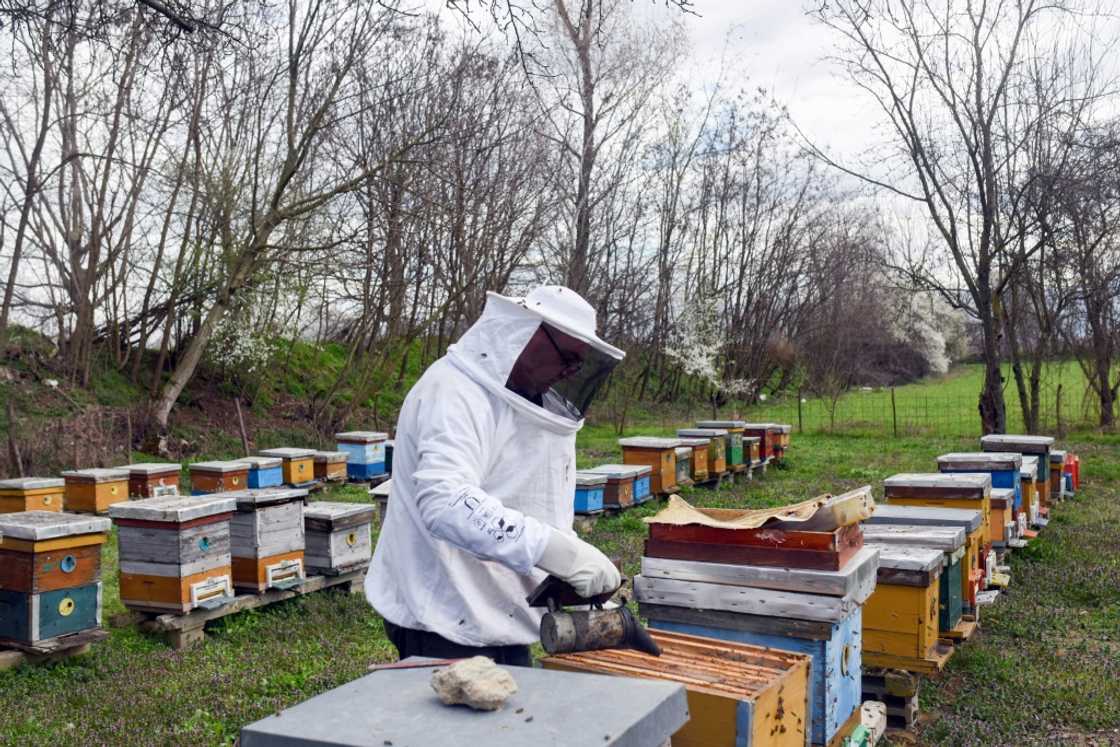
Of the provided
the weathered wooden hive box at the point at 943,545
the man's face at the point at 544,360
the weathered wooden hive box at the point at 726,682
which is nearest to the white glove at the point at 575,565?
the weathered wooden hive box at the point at 726,682

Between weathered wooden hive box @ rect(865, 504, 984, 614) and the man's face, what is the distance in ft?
9.68

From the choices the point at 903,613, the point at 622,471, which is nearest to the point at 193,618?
the point at 903,613

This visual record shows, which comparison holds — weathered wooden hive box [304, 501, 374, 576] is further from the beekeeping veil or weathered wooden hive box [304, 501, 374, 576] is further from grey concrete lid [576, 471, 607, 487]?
the beekeeping veil

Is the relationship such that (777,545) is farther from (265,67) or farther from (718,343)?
(718,343)

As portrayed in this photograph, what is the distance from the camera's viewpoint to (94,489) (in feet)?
28.2

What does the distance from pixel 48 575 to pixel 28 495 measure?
3.66 m

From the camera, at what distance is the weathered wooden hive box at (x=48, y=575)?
14.9 ft

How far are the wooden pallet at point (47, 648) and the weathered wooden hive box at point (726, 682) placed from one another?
3.46m

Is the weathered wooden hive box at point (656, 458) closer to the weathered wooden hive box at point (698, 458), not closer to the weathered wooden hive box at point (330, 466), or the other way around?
the weathered wooden hive box at point (698, 458)

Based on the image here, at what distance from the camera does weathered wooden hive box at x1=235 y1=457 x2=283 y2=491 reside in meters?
9.62

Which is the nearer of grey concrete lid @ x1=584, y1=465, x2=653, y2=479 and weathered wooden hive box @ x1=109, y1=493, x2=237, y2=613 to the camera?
weathered wooden hive box @ x1=109, y1=493, x2=237, y2=613

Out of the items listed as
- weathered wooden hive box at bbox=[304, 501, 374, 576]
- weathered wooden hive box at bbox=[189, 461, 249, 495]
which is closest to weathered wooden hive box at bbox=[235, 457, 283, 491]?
weathered wooden hive box at bbox=[189, 461, 249, 495]

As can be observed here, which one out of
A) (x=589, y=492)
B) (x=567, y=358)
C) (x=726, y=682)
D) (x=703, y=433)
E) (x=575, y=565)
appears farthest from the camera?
(x=703, y=433)

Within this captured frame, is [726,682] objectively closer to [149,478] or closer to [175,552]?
[175,552]
